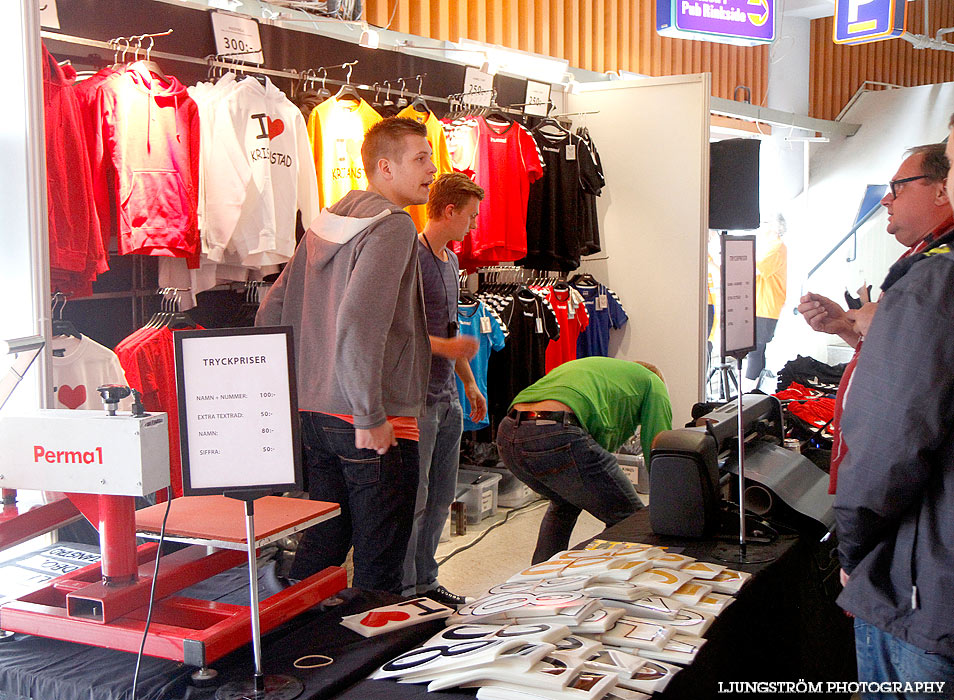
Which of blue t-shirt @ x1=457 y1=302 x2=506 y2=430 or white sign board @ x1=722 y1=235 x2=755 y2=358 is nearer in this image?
white sign board @ x1=722 y1=235 x2=755 y2=358

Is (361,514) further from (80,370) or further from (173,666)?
(80,370)

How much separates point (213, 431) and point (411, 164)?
1.60 meters

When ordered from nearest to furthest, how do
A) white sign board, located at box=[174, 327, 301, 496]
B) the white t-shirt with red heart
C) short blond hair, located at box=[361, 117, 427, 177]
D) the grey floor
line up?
white sign board, located at box=[174, 327, 301, 496] → short blond hair, located at box=[361, 117, 427, 177] → the white t-shirt with red heart → the grey floor

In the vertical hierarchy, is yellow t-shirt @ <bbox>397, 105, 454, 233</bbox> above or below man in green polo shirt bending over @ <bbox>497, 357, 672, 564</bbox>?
above

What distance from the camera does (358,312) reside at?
2.46 meters

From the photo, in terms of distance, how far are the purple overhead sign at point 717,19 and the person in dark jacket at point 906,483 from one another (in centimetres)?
407

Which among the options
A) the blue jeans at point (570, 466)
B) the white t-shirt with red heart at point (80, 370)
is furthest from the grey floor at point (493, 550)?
the white t-shirt with red heart at point (80, 370)

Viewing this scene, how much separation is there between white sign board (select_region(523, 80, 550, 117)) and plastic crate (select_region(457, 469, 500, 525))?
8.02 ft

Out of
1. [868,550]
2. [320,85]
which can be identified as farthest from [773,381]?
[868,550]

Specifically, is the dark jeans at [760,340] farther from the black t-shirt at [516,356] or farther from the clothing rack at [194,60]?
the clothing rack at [194,60]

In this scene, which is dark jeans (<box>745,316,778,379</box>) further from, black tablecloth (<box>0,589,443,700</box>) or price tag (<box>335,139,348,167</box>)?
black tablecloth (<box>0,589,443,700</box>)

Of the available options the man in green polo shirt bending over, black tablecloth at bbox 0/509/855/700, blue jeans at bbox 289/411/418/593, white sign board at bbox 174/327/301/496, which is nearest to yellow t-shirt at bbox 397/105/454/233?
the man in green polo shirt bending over

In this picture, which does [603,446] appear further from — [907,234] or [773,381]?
[773,381]

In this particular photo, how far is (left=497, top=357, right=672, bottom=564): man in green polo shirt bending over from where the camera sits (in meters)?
3.13
